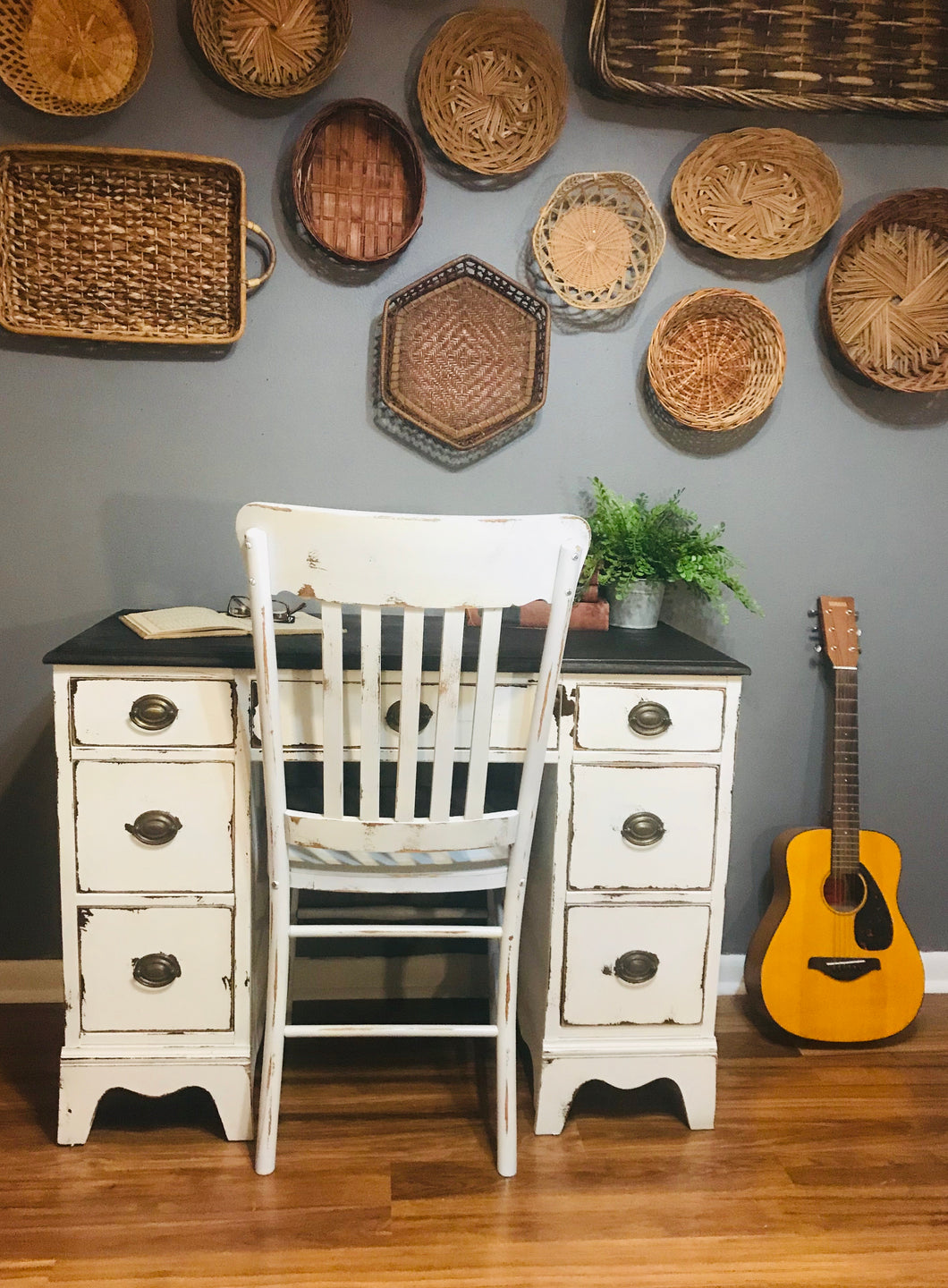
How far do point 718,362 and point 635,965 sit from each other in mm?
1228

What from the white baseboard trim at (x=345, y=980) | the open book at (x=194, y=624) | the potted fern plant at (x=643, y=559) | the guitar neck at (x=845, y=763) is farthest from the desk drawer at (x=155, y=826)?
the guitar neck at (x=845, y=763)

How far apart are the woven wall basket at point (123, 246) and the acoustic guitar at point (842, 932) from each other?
4.87 feet

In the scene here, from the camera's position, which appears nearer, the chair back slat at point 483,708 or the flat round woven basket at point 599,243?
the chair back slat at point 483,708

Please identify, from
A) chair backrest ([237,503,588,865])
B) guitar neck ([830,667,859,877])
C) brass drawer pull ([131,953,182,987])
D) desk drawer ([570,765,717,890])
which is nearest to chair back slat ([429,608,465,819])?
chair backrest ([237,503,588,865])

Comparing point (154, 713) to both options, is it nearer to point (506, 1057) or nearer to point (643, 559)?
point (506, 1057)

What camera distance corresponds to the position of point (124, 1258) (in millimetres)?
1427

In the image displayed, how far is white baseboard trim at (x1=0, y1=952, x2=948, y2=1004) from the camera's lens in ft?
7.01

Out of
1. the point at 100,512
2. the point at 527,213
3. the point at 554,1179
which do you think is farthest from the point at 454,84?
the point at 554,1179

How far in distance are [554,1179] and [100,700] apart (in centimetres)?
108

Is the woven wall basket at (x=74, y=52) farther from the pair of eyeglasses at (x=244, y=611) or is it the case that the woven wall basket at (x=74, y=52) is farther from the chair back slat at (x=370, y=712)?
the chair back slat at (x=370, y=712)

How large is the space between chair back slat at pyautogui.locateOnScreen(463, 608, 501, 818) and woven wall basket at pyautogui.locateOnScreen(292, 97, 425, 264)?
920mm

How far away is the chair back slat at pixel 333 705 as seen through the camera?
1396mm

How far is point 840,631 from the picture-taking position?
213cm

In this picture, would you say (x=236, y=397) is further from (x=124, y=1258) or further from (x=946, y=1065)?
(x=946, y=1065)
